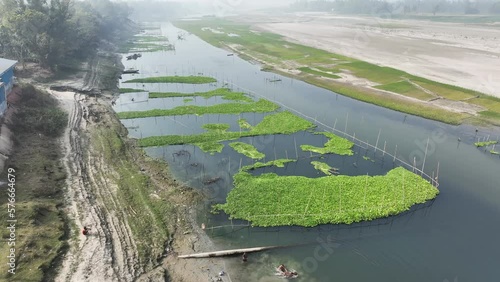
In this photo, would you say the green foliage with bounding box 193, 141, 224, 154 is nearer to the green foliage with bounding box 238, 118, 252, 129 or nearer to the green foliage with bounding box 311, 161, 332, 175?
the green foliage with bounding box 238, 118, 252, 129

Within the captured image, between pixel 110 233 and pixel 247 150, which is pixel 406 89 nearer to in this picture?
pixel 247 150

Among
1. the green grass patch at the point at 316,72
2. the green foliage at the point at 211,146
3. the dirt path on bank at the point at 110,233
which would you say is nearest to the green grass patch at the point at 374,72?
the green grass patch at the point at 316,72

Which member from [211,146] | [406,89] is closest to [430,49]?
[406,89]

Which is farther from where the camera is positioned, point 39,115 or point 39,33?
point 39,33

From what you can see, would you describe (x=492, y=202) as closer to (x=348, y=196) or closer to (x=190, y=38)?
(x=348, y=196)

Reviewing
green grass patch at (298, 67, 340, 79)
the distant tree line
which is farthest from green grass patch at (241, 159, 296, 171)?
the distant tree line

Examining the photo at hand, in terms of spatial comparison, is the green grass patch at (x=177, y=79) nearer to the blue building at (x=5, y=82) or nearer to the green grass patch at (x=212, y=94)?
the green grass patch at (x=212, y=94)

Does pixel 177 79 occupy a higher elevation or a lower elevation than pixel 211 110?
higher

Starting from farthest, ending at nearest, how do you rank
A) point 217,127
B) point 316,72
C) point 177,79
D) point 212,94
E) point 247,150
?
1. point 316,72
2. point 177,79
3. point 212,94
4. point 217,127
5. point 247,150
